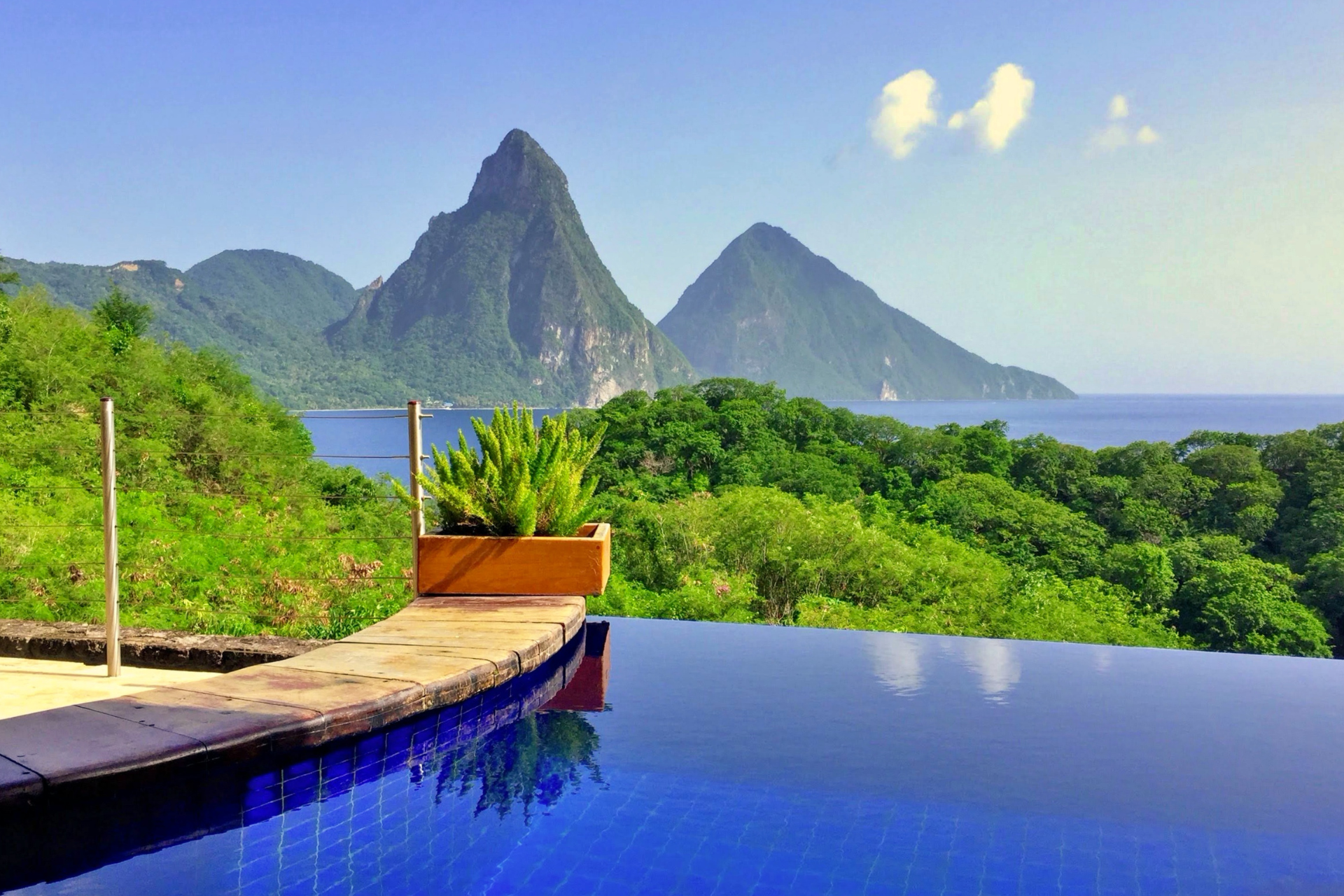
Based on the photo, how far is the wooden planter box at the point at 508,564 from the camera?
4.01 metres

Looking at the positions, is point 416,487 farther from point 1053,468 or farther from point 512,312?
point 512,312

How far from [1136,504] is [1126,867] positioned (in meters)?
15.3

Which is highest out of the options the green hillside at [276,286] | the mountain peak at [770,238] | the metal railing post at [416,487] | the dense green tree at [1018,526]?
the mountain peak at [770,238]

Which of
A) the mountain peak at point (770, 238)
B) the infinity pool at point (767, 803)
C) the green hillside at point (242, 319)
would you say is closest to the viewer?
the infinity pool at point (767, 803)

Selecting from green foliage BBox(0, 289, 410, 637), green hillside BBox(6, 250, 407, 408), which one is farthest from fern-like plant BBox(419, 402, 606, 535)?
green hillside BBox(6, 250, 407, 408)

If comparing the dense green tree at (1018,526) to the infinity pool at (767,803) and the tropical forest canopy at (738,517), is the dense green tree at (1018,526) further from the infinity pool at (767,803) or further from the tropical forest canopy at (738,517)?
the infinity pool at (767,803)

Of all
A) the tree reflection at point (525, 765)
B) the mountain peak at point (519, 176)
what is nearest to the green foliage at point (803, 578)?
the tree reflection at point (525, 765)

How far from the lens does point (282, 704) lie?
2.41 metres

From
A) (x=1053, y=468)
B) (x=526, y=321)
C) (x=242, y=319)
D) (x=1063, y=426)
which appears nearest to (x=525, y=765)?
(x=1053, y=468)

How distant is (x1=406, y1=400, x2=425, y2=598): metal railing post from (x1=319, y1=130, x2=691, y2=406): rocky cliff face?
3247 inches

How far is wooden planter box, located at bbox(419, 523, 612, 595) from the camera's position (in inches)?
158

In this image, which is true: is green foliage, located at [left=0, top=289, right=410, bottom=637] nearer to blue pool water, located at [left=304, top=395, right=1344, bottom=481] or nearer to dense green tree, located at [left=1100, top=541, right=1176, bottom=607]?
dense green tree, located at [left=1100, top=541, right=1176, bottom=607]

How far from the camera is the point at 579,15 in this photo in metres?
19.4

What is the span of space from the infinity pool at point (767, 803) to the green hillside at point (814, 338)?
12825 cm
